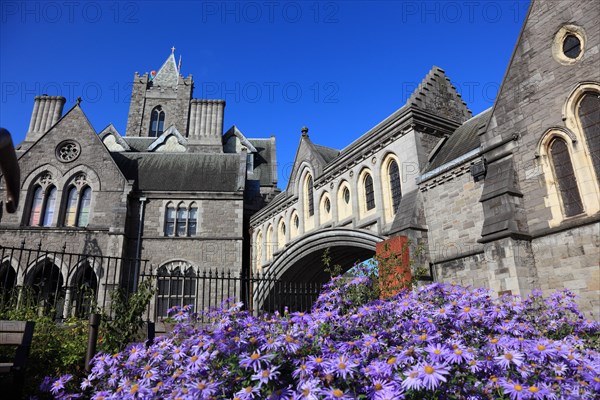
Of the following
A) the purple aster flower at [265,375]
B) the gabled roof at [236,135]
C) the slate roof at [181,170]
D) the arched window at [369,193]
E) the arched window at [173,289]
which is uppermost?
the gabled roof at [236,135]

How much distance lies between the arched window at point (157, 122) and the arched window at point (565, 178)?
38277mm

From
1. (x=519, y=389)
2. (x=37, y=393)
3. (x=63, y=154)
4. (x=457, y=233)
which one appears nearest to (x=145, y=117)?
(x=63, y=154)

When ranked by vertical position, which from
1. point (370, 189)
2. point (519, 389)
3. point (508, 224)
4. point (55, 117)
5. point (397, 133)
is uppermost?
point (55, 117)

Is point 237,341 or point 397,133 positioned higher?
point 397,133

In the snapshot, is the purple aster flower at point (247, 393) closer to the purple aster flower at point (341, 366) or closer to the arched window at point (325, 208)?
the purple aster flower at point (341, 366)

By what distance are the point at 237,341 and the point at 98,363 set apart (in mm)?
1342

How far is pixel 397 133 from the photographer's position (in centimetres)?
1357

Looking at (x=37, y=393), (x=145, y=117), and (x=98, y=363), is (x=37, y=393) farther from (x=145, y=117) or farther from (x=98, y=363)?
(x=145, y=117)

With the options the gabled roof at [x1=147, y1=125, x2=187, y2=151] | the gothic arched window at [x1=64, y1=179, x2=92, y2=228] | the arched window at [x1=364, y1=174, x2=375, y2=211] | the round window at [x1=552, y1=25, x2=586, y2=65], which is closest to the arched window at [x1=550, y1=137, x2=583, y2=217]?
the round window at [x1=552, y1=25, x2=586, y2=65]

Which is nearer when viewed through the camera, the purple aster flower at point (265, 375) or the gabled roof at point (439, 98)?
the purple aster flower at point (265, 375)

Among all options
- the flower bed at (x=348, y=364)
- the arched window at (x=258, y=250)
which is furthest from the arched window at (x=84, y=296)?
the arched window at (x=258, y=250)

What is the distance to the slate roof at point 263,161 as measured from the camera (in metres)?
32.6

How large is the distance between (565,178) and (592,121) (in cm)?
127

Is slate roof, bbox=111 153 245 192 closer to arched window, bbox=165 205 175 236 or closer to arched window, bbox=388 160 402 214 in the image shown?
arched window, bbox=165 205 175 236
